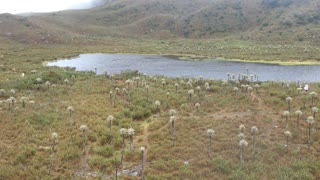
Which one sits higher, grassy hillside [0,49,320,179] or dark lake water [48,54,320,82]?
dark lake water [48,54,320,82]

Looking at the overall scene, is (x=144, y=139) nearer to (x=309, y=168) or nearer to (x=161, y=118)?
(x=161, y=118)

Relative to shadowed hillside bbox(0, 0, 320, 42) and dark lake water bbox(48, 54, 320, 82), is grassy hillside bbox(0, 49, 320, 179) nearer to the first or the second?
dark lake water bbox(48, 54, 320, 82)

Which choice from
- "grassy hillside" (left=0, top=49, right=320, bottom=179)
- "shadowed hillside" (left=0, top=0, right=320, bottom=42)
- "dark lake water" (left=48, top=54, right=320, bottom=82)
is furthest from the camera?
"shadowed hillside" (left=0, top=0, right=320, bottom=42)

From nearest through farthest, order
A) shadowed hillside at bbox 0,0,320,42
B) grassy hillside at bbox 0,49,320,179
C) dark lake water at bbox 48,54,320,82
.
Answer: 1. grassy hillside at bbox 0,49,320,179
2. dark lake water at bbox 48,54,320,82
3. shadowed hillside at bbox 0,0,320,42

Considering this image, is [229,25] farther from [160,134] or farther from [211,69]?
[160,134]

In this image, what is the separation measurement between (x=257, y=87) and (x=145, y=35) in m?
149

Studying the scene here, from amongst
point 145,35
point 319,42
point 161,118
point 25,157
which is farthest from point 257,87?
point 145,35

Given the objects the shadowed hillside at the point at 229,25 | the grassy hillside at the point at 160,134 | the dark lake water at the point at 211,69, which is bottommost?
the grassy hillside at the point at 160,134

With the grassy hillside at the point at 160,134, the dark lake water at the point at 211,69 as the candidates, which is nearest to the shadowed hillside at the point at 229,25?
the dark lake water at the point at 211,69

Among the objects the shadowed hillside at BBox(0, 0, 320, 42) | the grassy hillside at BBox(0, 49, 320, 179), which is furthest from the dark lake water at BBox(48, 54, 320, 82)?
the shadowed hillside at BBox(0, 0, 320, 42)

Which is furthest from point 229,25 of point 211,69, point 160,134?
point 160,134

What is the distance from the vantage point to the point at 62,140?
28688 mm

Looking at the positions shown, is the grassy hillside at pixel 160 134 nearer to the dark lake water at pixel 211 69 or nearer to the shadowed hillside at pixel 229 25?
the dark lake water at pixel 211 69

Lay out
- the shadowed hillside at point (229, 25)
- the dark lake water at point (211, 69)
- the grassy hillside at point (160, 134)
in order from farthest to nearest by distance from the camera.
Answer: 1. the shadowed hillside at point (229, 25)
2. the dark lake water at point (211, 69)
3. the grassy hillside at point (160, 134)
